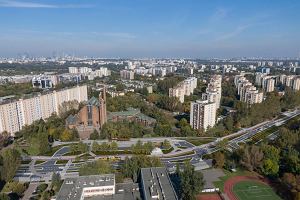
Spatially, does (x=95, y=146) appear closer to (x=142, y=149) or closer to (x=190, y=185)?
(x=142, y=149)

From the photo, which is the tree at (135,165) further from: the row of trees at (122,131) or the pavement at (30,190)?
the row of trees at (122,131)

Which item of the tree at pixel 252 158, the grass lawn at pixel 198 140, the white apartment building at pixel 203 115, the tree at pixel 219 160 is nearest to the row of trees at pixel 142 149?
the grass lawn at pixel 198 140

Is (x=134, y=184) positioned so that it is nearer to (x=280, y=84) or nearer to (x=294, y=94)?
(x=294, y=94)

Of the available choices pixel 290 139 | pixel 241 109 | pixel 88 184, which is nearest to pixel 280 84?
pixel 241 109

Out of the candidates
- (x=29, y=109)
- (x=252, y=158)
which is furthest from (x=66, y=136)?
(x=252, y=158)

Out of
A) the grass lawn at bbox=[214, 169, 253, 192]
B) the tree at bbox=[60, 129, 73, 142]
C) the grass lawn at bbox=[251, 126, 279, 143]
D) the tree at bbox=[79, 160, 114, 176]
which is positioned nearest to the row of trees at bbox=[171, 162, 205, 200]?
the grass lawn at bbox=[214, 169, 253, 192]

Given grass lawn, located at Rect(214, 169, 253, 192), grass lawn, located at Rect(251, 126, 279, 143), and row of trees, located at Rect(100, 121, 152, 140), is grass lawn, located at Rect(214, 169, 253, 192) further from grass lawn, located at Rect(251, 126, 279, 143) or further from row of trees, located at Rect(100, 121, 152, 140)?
row of trees, located at Rect(100, 121, 152, 140)
